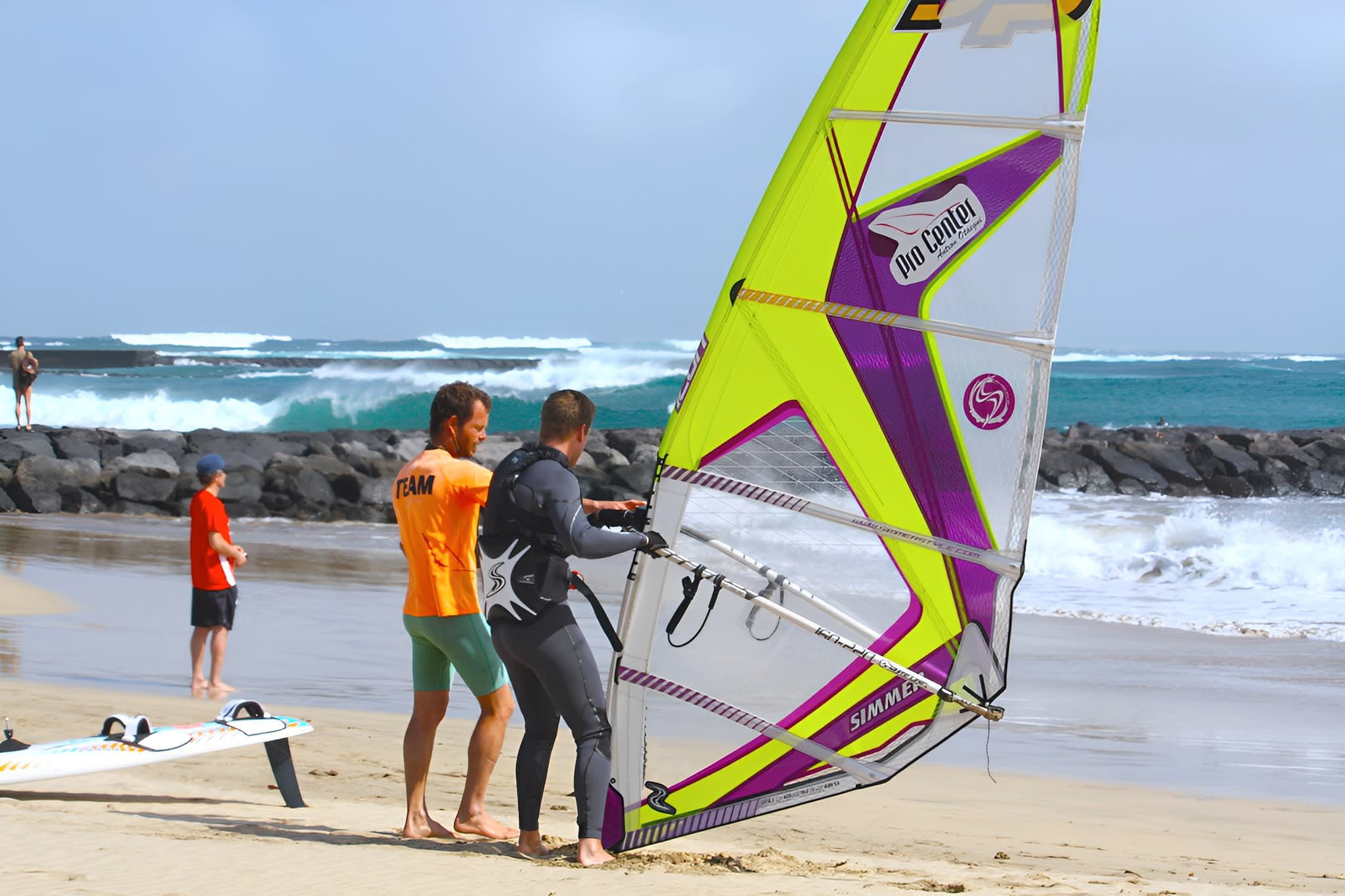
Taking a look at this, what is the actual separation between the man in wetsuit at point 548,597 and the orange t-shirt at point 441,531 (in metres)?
0.21

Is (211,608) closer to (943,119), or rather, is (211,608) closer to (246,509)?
(943,119)

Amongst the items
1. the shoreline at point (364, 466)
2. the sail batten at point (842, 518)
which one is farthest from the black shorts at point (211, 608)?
the shoreline at point (364, 466)

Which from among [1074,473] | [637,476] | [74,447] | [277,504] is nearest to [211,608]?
[277,504]

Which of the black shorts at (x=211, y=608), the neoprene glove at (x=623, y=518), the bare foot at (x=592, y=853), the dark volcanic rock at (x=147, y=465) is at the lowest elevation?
the dark volcanic rock at (x=147, y=465)

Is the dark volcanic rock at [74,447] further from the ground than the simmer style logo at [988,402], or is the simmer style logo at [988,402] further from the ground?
the simmer style logo at [988,402]

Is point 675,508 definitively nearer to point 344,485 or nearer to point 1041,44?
point 1041,44

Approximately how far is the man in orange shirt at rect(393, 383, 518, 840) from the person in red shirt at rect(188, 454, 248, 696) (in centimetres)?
255

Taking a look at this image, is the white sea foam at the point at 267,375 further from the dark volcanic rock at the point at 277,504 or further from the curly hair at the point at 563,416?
the curly hair at the point at 563,416

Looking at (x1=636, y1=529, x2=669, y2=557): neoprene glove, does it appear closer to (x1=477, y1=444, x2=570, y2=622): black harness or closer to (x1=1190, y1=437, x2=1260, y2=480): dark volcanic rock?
(x1=477, y1=444, x2=570, y2=622): black harness

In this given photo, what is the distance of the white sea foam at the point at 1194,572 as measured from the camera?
10617 millimetres

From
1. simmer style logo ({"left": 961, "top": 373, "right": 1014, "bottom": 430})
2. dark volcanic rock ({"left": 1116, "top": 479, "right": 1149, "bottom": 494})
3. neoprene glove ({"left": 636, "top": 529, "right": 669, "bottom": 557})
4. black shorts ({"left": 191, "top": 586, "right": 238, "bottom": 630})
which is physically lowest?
black shorts ({"left": 191, "top": 586, "right": 238, "bottom": 630})

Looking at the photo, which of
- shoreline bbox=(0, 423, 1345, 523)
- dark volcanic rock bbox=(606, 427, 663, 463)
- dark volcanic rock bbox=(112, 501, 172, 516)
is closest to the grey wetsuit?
shoreline bbox=(0, 423, 1345, 523)

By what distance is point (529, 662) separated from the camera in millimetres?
3740

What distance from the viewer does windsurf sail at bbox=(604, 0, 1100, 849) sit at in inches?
150
